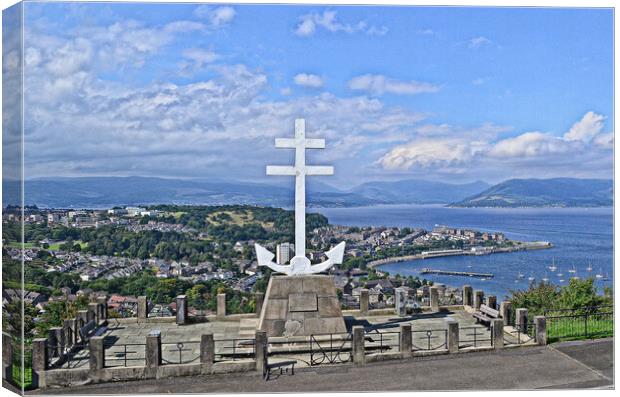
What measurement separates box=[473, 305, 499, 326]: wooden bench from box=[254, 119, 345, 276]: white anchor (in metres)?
4.33

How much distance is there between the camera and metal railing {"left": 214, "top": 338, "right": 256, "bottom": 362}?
13961 millimetres

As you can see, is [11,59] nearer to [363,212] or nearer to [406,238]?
[406,238]

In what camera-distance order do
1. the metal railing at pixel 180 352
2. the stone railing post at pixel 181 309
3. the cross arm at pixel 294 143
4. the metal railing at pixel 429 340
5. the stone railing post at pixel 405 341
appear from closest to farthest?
1. the metal railing at pixel 180 352
2. the stone railing post at pixel 405 341
3. the metal railing at pixel 429 340
4. the cross arm at pixel 294 143
5. the stone railing post at pixel 181 309

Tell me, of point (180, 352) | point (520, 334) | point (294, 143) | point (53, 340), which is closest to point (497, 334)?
point (520, 334)

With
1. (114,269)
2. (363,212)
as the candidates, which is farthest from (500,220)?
(114,269)

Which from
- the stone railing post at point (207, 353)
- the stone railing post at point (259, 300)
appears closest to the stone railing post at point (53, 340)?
the stone railing post at point (207, 353)

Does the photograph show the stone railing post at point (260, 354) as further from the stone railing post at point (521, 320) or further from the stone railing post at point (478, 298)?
the stone railing post at point (478, 298)

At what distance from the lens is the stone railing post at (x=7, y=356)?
12398 mm

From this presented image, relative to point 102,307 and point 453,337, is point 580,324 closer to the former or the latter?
point 453,337

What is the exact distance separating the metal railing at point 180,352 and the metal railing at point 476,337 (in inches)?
225

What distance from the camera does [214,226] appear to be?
40.1 meters

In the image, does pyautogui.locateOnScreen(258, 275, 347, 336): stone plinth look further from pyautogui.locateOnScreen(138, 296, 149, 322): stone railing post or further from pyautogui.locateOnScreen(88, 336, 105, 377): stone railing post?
pyautogui.locateOnScreen(138, 296, 149, 322): stone railing post

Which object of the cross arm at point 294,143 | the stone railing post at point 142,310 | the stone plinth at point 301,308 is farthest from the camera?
the stone railing post at point 142,310

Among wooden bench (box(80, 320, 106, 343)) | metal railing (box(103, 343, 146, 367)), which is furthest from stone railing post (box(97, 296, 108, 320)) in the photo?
metal railing (box(103, 343, 146, 367))
